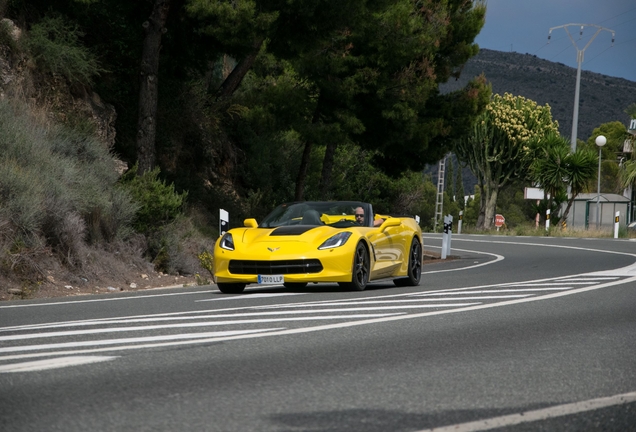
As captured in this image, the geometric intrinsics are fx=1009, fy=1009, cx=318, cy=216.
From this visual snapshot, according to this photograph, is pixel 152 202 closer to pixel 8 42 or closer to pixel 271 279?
pixel 8 42

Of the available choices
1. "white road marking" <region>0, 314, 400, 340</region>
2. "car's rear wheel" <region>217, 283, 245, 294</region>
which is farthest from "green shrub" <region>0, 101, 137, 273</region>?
"white road marking" <region>0, 314, 400, 340</region>

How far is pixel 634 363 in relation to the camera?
710cm

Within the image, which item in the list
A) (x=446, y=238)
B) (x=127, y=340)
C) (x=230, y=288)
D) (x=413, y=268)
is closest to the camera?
(x=127, y=340)

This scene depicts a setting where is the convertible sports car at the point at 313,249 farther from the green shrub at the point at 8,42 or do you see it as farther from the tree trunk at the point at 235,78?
the tree trunk at the point at 235,78

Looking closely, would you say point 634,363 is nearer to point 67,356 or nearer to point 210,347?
point 210,347

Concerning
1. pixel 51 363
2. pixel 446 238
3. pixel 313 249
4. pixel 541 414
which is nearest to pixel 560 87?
pixel 446 238

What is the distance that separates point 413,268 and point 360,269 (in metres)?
2.05

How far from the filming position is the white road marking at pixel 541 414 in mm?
4758

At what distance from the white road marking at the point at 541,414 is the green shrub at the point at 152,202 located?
13.9 m

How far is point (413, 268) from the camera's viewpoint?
15.6 m

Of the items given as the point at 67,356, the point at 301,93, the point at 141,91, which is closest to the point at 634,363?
the point at 67,356

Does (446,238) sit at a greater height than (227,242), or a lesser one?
lesser

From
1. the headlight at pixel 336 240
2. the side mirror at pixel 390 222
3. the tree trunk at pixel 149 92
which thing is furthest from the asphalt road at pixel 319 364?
the tree trunk at pixel 149 92

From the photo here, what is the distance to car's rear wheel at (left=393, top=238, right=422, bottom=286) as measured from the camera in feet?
50.8
